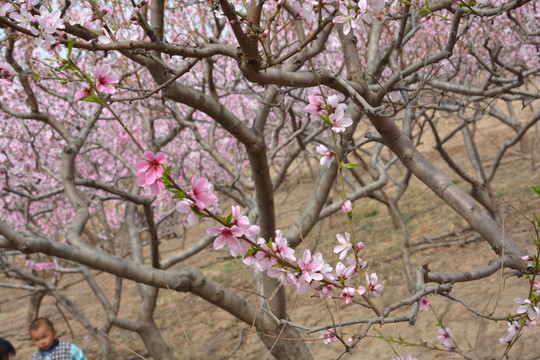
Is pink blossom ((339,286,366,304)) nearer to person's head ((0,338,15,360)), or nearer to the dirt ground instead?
the dirt ground

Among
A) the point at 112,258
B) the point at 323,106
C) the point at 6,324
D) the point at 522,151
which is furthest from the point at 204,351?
the point at 522,151

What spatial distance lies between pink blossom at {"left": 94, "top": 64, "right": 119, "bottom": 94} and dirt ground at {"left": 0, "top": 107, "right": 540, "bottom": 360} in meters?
1.50

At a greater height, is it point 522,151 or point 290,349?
point 522,151

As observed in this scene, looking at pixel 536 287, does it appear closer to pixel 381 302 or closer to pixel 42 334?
pixel 42 334

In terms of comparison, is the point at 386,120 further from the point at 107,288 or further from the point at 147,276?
the point at 107,288

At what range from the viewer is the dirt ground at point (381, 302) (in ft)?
15.1

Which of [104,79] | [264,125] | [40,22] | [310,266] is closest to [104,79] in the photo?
[104,79]

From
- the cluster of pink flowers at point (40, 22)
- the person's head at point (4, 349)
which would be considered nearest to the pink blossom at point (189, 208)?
the cluster of pink flowers at point (40, 22)

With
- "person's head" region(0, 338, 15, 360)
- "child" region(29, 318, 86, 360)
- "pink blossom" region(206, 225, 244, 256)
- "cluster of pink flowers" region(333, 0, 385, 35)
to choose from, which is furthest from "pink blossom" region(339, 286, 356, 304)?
"person's head" region(0, 338, 15, 360)

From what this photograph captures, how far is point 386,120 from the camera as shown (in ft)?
7.60

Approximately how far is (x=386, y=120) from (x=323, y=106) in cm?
77

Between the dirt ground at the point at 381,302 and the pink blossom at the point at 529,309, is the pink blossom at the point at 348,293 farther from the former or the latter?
the dirt ground at the point at 381,302

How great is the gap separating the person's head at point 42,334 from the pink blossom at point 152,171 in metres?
3.27

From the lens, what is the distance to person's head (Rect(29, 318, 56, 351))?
3.75m
